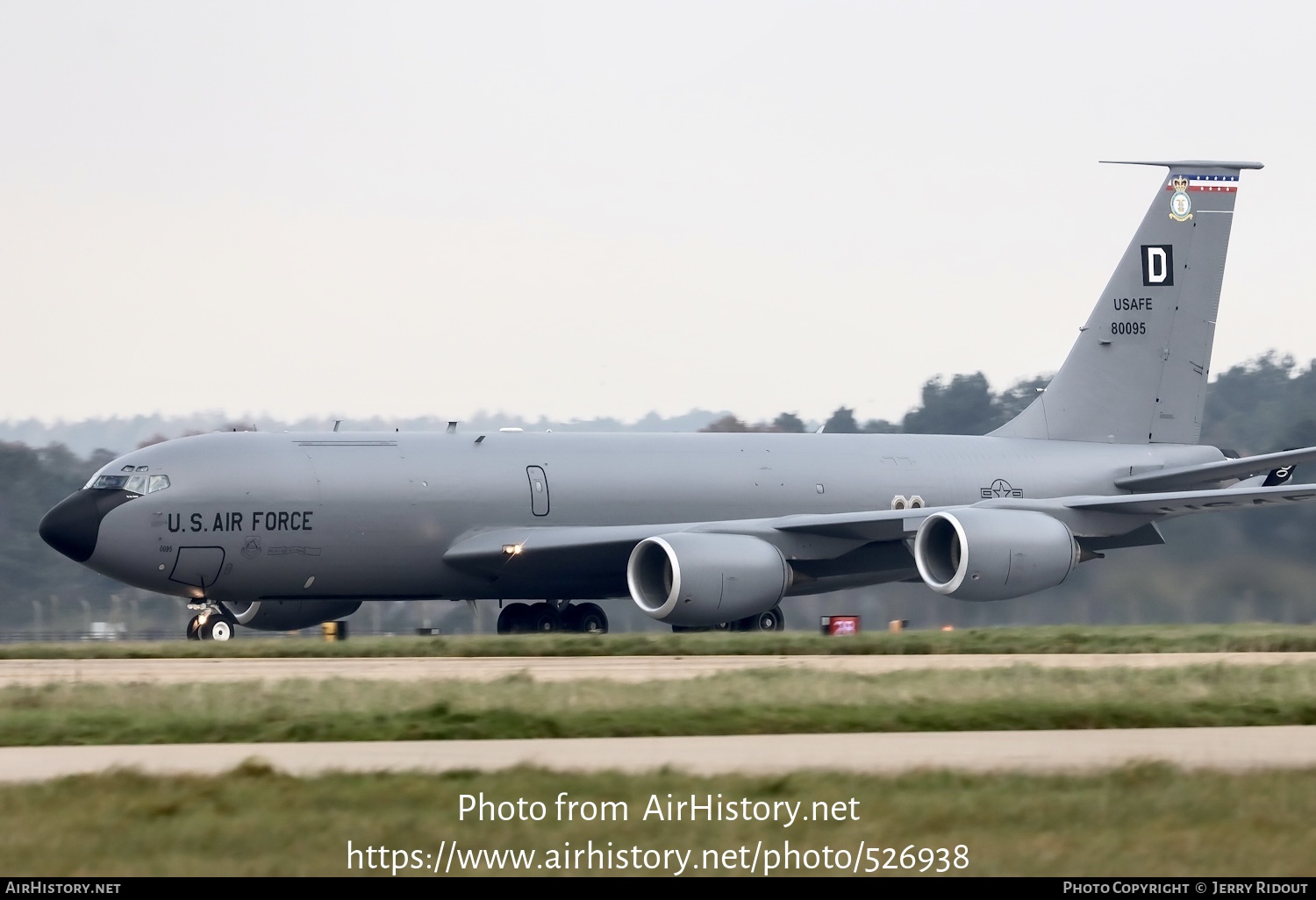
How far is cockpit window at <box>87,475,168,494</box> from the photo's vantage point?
2975 centimetres

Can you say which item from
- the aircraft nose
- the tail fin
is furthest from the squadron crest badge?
the aircraft nose

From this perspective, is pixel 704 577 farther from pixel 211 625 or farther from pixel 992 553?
pixel 211 625

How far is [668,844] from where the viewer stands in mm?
8875

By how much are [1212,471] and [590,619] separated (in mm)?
11017

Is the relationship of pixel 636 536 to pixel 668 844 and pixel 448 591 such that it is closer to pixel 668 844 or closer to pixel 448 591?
pixel 448 591

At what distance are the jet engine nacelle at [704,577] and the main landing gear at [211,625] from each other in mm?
6144

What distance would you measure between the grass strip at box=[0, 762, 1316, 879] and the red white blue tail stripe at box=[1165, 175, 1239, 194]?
2904cm

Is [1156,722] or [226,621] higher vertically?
[1156,722]

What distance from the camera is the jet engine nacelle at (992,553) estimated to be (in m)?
30.0

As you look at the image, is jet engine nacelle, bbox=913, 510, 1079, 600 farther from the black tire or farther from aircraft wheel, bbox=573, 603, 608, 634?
aircraft wheel, bbox=573, 603, 608, 634

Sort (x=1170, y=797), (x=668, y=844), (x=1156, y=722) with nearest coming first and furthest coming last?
(x=668, y=844) → (x=1170, y=797) → (x=1156, y=722)

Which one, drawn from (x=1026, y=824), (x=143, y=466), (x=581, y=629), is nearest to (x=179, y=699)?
(x=1026, y=824)

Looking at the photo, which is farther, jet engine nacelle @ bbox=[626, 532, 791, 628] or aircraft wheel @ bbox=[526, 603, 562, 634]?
aircraft wheel @ bbox=[526, 603, 562, 634]

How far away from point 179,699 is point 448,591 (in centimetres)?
1592
